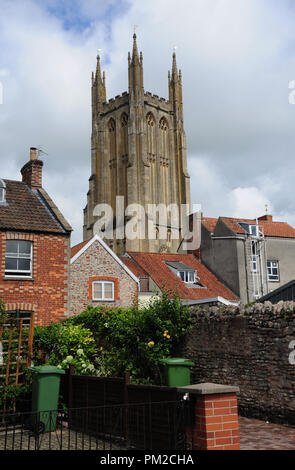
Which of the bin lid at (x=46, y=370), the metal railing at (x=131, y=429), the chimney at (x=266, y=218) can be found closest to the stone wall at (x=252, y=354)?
the metal railing at (x=131, y=429)

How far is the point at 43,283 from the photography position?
19.0m

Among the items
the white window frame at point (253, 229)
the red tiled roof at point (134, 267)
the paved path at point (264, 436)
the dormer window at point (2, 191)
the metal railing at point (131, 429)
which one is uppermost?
the white window frame at point (253, 229)

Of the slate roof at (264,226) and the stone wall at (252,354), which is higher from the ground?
the slate roof at (264,226)

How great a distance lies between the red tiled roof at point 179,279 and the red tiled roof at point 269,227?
395 cm

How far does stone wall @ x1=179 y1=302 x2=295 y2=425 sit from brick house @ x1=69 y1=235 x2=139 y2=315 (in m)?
10.2

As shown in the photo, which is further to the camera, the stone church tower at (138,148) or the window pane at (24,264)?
the stone church tower at (138,148)

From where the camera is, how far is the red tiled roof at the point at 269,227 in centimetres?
3419

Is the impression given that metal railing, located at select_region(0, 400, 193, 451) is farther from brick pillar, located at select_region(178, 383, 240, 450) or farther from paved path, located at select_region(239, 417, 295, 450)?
paved path, located at select_region(239, 417, 295, 450)

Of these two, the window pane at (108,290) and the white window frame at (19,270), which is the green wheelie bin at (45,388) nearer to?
the white window frame at (19,270)

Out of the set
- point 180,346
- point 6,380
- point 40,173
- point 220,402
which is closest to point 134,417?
point 220,402

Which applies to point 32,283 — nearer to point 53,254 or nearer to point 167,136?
point 53,254

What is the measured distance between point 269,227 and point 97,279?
17357 millimetres

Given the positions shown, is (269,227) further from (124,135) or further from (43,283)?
(124,135)
